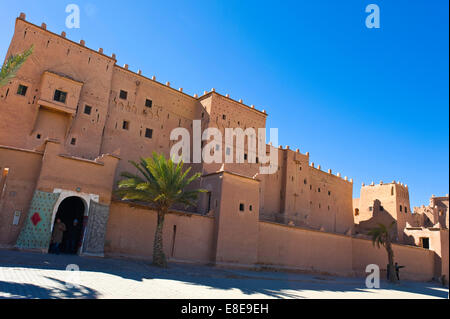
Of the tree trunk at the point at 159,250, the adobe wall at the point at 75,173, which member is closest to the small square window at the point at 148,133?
the adobe wall at the point at 75,173

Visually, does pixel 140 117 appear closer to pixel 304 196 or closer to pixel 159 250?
pixel 159 250

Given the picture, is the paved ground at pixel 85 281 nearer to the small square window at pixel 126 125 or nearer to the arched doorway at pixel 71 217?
the arched doorway at pixel 71 217

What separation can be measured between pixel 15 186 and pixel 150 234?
22.2 ft

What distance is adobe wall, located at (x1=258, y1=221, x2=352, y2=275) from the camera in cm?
2322

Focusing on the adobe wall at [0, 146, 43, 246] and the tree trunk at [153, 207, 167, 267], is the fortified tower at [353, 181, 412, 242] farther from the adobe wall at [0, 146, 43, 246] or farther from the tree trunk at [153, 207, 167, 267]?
the adobe wall at [0, 146, 43, 246]

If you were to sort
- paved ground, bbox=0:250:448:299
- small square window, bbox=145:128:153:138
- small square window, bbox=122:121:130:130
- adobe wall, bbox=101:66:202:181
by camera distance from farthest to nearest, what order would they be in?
small square window, bbox=145:128:153:138, small square window, bbox=122:121:130:130, adobe wall, bbox=101:66:202:181, paved ground, bbox=0:250:448:299

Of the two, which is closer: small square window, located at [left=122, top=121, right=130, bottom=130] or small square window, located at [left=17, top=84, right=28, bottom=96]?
small square window, located at [left=17, top=84, right=28, bottom=96]

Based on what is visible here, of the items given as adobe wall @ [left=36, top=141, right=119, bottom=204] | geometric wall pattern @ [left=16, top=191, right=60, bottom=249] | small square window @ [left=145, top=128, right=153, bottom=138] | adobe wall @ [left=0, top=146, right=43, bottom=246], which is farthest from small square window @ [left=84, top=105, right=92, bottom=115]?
geometric wall pattern @ [left=16, top=191, right=60, bottom=249]

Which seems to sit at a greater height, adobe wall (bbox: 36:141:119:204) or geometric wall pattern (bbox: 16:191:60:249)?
adobe wall (bbox: 36:141:119:204)

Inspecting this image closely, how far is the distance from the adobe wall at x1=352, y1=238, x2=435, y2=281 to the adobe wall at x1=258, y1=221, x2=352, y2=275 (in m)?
1.56

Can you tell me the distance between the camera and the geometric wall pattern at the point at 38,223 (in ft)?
47.6

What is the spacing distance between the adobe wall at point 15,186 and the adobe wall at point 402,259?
24.5m
